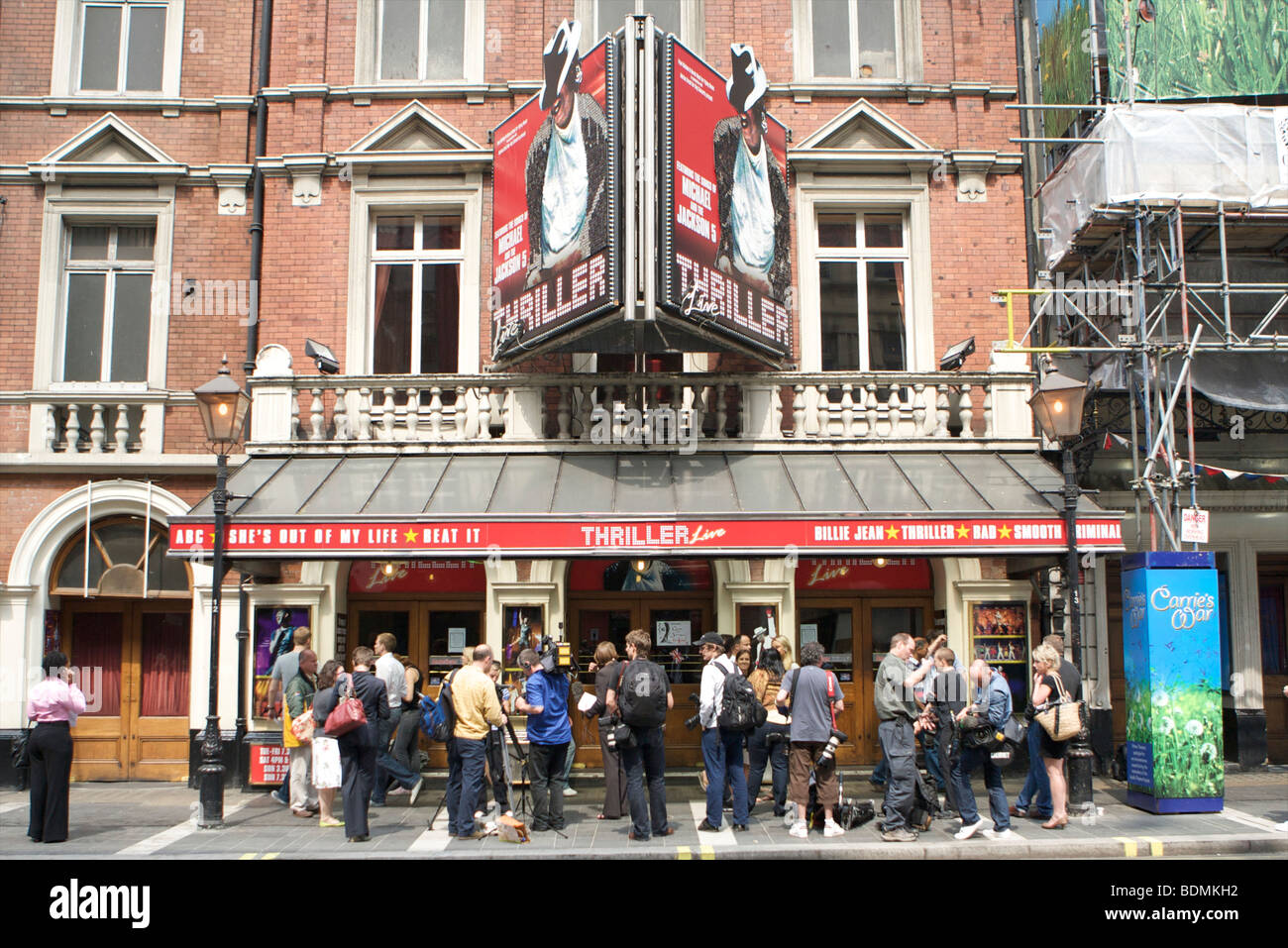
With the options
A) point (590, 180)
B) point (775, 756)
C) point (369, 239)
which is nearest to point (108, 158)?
point (369, 239)

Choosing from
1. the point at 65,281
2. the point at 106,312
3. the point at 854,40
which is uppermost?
the point at 854,40

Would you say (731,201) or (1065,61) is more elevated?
(1065,61)

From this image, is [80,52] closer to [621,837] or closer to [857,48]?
[857,48]

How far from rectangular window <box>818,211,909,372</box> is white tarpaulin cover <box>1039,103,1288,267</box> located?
8.28ft

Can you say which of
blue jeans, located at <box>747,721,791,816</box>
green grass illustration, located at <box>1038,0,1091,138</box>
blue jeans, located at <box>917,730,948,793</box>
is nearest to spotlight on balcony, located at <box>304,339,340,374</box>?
blue jeans, located at <box>747,721,791,816</box>

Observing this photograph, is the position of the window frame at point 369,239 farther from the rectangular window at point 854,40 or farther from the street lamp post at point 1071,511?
the street lamp post at point 1071,511

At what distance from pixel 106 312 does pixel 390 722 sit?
7.00 m

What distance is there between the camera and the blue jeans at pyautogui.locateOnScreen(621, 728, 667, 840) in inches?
372

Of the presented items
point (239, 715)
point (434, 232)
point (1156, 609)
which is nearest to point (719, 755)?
point (1156, 609)

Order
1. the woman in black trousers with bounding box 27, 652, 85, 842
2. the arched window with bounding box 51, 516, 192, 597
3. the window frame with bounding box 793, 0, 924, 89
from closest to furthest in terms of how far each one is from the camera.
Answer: the woman in black trousers with bounding box 27, 652, 85, 842, the arched window with bounding box 51, 516, 192, 597, the window frame with bounding box 793, 0, 924, 89

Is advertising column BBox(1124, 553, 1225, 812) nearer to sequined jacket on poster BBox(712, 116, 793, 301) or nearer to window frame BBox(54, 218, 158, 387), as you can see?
sequined jacket on poster BBox(712, 116, 793, 301)

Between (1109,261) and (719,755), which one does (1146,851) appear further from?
(1109,261)

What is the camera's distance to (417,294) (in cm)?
1405

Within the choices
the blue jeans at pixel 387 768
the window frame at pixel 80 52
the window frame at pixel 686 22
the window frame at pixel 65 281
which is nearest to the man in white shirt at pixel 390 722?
the blue jeans at pixel 387 768
